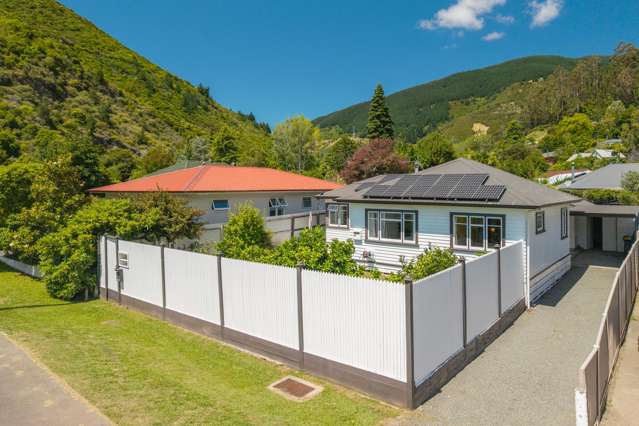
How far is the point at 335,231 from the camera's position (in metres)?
19.0

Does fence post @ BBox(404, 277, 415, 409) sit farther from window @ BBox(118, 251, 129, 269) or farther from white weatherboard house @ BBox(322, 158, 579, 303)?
window @ BBox(118, 251, 129, 269)

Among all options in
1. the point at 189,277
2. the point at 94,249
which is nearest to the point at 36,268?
the point at 94,249

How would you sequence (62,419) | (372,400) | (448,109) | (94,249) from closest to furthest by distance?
(62,419) → (372,400) → (94,249) → (448,109)

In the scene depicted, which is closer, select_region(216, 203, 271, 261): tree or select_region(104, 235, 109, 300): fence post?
select_region(104, 235, 109, 300): fence post

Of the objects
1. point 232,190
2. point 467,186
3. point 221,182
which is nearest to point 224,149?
point 221,182

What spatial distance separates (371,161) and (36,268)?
27789 millimetres

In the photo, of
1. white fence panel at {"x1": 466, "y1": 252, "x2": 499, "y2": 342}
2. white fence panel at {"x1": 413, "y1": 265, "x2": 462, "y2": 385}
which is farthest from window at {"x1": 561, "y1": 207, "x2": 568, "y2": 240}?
white fence panel at {"x1": 413, "y1": 265, "x2": 462, "y2": 385}

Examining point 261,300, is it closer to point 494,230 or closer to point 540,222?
point 494,230

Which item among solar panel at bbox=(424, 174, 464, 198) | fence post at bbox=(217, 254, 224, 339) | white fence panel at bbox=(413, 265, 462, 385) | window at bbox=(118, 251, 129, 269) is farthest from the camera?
solar panel at bbox=(424, 174, 464, 198)

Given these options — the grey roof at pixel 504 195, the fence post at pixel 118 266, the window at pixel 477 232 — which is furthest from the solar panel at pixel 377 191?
the fence post at pixel 118 266

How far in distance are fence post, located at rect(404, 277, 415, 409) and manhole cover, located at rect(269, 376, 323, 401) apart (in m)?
1.62

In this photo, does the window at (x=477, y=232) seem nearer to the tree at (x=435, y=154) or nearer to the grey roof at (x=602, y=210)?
the grey roof at (x=602, y=210)

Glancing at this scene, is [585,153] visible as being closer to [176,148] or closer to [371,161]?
[371,161]

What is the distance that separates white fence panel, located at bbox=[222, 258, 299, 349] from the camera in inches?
318
